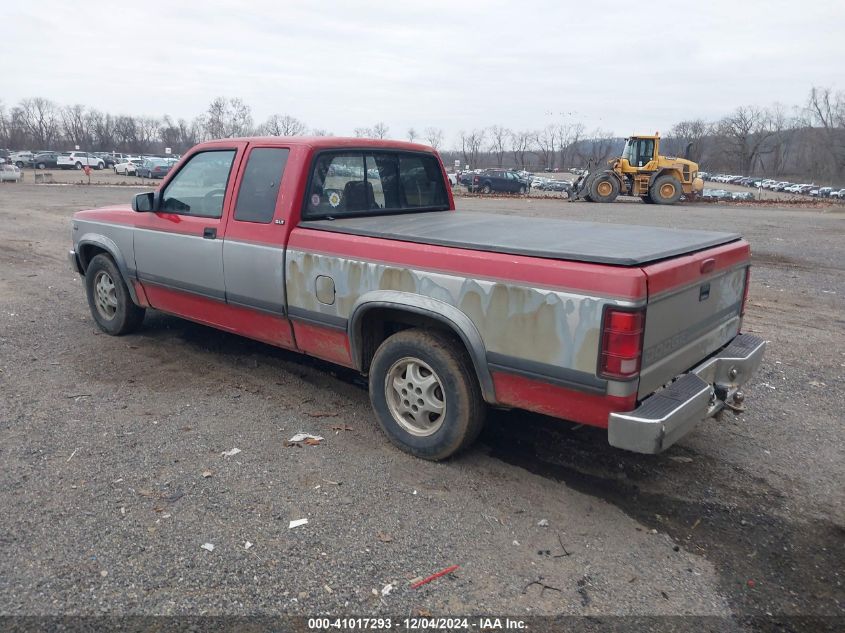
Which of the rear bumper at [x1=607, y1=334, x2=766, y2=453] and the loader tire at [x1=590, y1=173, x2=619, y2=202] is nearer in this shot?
the rear bumper at [x1=607, y1=334, x2=766, y2=453]

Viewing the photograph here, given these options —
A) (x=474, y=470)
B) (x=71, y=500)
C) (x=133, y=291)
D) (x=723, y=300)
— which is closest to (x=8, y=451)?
(x=71, y=500)

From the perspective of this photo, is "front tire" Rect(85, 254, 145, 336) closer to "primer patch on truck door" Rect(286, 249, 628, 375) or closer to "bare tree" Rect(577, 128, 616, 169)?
"primer patch on truck door" Rect(286, 249, 628, 375)

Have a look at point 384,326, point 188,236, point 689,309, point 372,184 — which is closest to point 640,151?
point 372,184

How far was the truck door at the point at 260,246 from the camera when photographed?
15.0 ft

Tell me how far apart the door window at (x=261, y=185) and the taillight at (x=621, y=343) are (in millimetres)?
2606

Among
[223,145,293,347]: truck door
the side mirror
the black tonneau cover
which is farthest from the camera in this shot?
the side mirror

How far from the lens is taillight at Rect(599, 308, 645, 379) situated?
302 cm

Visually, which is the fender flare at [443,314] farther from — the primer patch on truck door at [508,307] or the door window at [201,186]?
the door window at [201,186]

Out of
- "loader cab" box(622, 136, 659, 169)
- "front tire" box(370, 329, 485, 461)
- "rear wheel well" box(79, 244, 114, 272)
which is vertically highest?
"loader cab" box(622, 136, 659, 169)

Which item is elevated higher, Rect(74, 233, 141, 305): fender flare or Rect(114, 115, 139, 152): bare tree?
Rect(114, 115, 139, 152): bare tree

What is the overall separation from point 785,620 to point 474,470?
178 cm

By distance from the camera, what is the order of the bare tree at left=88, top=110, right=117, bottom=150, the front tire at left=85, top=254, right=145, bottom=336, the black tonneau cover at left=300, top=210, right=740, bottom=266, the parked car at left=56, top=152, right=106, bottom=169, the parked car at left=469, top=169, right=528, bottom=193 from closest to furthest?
the black tonneau cover at left=300, top=210, right=740, bottom=266 < the front tire at left=85, top=254, right=145, bottom=336 < the parked car at left=469, top=169, right=528, bottom=193 < the parked car at left=56, top=152, right=106, bottom=169 < the bare tree at left=88, top=110, right=117, bottom=150

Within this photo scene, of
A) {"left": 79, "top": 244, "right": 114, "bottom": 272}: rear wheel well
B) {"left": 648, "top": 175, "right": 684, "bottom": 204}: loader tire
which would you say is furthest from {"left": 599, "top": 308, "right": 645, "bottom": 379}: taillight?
{"left": 648, "top": 175, "right": 684, "bottom": 204}: loader tire

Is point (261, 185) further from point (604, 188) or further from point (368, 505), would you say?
point (604, 188)
